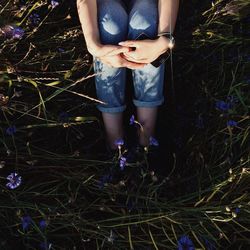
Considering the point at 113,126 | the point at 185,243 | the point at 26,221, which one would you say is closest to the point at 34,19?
the point at 113,126

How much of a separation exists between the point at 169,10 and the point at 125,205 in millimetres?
588

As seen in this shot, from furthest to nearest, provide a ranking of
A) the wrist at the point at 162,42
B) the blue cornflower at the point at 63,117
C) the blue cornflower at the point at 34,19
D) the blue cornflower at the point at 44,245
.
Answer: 1. the blue cornflower at the point at 34,19
2. the blue cornflower at the point at 63,117
3. the wrist at the point at 162,42
4. the blue cornflower at the point at 44,245

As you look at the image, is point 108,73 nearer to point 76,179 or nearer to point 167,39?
point 167,39

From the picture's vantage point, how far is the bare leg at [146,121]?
1.42 m

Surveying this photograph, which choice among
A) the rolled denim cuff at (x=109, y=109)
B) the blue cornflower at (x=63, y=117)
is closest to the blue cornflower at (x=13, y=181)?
the blue cornflower at (x=63, y=117)

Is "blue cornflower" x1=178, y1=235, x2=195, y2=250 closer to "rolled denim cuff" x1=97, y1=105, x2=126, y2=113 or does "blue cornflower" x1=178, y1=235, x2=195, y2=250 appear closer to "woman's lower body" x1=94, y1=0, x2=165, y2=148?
"woman's lower body" x1=94, y1=0, x2=165, y2=148

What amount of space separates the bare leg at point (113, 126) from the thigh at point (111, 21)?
0.85 feet

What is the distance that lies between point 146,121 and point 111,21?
0.36 m

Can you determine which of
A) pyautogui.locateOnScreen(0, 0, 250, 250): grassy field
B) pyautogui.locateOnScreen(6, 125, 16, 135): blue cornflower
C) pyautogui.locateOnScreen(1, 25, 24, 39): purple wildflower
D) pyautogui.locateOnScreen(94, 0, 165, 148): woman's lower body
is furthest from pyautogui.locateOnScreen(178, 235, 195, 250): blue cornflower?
pyautogui.locateOnScreen(1, 25, 24, 39): purple wildflower

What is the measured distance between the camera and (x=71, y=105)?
4.81ft

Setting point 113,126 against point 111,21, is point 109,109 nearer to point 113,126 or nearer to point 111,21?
point 113,126

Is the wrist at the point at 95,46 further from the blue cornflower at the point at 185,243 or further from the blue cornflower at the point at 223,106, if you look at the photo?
the blue cornflower at the point at 185,243

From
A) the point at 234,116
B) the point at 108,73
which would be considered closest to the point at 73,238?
the point at 108,73

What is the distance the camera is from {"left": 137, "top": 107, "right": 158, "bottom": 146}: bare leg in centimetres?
142
